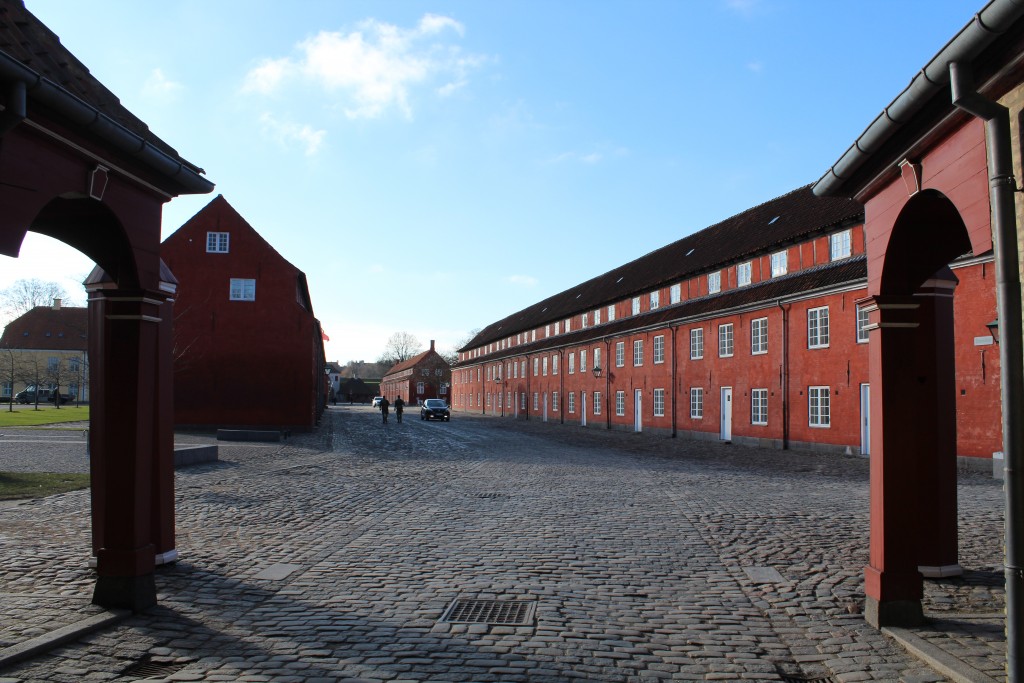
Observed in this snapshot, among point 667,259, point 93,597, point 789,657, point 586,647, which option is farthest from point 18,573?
point 667,259

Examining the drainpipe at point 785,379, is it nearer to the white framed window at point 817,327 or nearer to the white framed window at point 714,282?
the white framed window at point 817,327

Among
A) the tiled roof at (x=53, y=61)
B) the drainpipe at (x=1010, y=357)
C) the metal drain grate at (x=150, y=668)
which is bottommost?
the metal drain grate at (x=150, y=668)

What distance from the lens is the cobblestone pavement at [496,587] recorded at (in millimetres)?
4926

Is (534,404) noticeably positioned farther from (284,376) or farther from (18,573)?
(18,573)

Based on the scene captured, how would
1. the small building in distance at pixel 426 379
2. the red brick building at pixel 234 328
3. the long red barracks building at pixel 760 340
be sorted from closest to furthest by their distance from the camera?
1. the long red barracks building at pixel 760 340
2. the red brick building at pixel 234 328
3. the small building in distance at pixel 426 379

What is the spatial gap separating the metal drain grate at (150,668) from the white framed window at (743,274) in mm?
28499

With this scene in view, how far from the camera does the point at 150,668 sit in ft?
15.9

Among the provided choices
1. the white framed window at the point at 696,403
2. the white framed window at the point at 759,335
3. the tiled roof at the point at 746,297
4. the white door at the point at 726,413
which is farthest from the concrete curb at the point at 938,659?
the white framed window at the point at 696,403

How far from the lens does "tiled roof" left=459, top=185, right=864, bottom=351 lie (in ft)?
89.3

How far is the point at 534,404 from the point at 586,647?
5229 centimetres

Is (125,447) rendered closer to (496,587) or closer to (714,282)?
(496,587)

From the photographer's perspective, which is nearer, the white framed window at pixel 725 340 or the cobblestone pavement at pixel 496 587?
the cobblestone pavement at pixel 496 587

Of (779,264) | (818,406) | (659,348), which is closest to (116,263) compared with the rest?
(818,406)

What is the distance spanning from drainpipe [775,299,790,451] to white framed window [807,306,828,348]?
1022 millimetres
